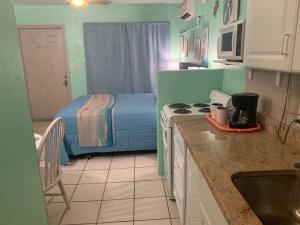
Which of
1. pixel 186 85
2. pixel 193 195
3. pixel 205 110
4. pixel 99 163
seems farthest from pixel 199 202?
pixel 99 163

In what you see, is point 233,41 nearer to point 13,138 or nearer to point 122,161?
point 13,138

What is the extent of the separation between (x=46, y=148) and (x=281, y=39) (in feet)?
5.95

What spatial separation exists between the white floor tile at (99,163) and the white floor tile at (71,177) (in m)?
0.17

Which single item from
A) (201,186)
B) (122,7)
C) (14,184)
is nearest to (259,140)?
(201,186)

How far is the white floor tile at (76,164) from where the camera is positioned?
3170 mm

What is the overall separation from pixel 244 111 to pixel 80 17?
4.36 meters

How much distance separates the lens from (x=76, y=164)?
3275 mm

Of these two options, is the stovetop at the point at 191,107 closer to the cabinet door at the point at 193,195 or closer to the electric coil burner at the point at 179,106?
the electric coil burner at the point at 179,106

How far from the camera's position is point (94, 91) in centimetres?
521

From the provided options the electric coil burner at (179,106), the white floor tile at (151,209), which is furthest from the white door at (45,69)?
the white floor tile at (151,209)

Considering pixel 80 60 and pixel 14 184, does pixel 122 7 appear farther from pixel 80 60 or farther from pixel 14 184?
pixel 14 184

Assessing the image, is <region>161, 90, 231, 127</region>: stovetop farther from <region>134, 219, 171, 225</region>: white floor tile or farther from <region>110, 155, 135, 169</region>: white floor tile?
<region>110, 155, 135, 169</region>: white floor tile

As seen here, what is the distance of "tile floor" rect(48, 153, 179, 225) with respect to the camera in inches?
86.4

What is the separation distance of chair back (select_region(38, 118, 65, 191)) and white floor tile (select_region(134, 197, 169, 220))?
805 mm
